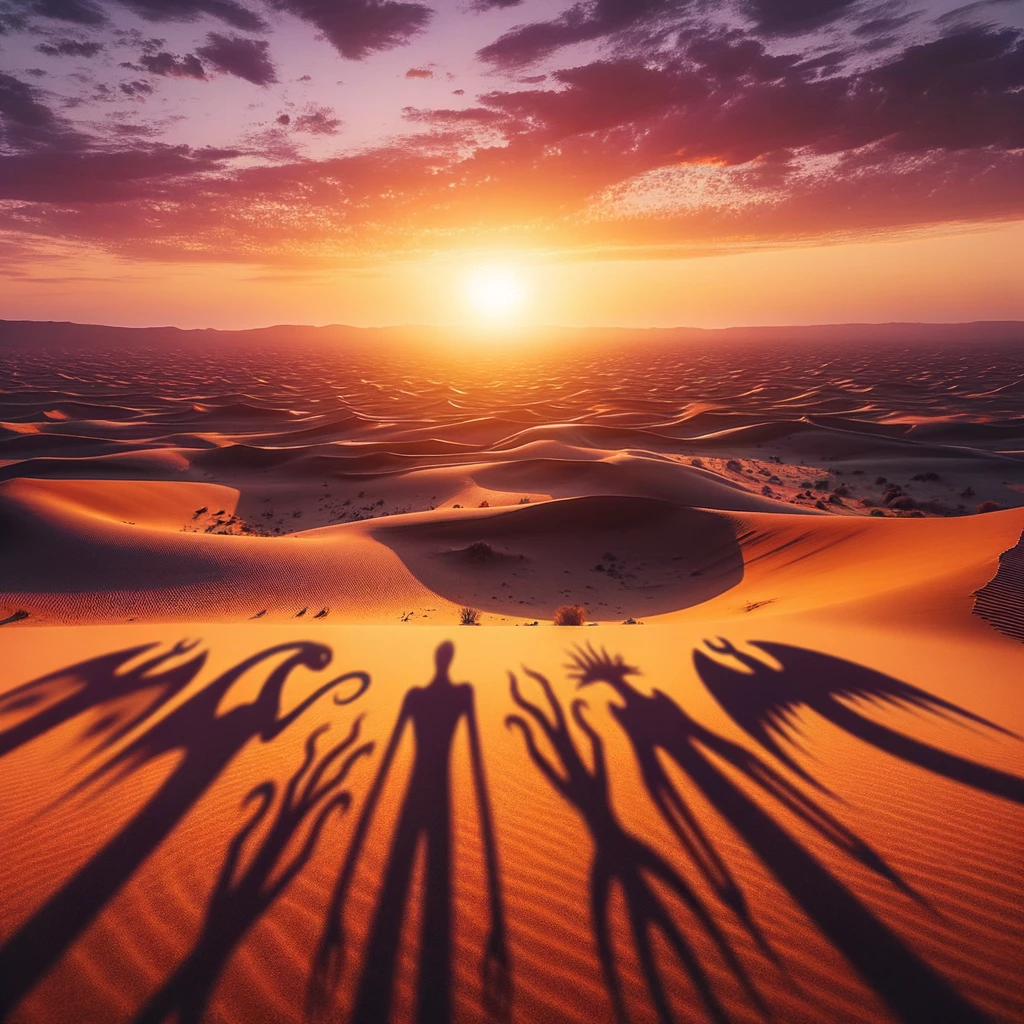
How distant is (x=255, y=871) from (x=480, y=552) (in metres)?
9.89

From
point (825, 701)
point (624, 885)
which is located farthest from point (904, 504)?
point (624, 885)

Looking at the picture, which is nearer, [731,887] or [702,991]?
[702,991]

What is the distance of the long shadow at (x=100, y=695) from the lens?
15.2ft

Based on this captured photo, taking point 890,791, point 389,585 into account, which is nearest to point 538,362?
point 389,585

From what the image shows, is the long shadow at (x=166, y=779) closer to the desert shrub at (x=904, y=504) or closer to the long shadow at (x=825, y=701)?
the long shadow at (x=825, y=701)

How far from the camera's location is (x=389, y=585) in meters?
11.0

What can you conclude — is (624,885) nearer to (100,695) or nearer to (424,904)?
(424,904)

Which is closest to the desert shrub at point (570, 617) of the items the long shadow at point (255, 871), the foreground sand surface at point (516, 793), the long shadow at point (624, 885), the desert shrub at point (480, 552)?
the foreground sand surface at point (516, 793)

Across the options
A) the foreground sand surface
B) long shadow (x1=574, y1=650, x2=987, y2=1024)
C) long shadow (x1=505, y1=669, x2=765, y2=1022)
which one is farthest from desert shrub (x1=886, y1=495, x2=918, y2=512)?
long shadow (x1=505, y1=669, x2=765, y2=1022)

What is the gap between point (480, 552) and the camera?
12945 mm

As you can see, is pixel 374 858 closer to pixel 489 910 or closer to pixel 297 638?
pixel 489 910

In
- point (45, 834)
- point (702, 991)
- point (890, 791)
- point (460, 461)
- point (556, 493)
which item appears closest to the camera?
point (702, 991)

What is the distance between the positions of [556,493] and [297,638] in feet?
47.2

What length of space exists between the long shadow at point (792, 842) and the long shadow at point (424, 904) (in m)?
1.34
